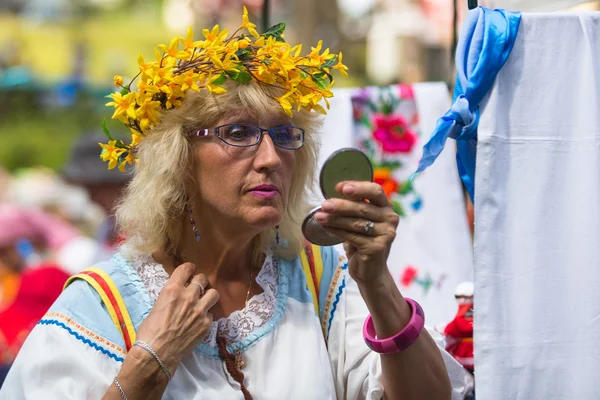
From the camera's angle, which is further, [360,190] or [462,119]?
[462,119]

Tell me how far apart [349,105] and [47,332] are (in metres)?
1.68

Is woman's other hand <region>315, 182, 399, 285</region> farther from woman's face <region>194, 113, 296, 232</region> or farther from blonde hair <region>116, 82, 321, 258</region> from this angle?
blonde hair <region>116, 82, 321, 258</region>

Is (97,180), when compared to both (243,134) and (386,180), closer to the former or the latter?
(386,180)

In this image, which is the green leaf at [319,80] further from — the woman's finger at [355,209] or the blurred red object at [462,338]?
the blurred red object at [462,338]

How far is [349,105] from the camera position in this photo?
11.8ft

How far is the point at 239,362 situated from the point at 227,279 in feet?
0.92

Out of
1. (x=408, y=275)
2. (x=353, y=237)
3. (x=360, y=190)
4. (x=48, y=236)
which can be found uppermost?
(x=360, y=190)

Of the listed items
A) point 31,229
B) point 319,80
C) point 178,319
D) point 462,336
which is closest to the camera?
point 178,319

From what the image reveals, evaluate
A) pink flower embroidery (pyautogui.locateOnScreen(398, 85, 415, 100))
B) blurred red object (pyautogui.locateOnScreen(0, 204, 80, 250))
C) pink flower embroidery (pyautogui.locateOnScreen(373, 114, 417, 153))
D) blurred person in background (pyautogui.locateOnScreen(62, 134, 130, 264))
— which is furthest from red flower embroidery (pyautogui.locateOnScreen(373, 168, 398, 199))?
blurred red object (pyautogui.locateOnScreen(0, 204, 80, 250))

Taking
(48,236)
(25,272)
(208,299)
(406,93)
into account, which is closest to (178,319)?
(208,299)

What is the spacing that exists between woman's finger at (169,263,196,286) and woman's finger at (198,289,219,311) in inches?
2.6

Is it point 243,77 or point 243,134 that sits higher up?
point 243,77

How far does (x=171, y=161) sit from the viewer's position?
249cm

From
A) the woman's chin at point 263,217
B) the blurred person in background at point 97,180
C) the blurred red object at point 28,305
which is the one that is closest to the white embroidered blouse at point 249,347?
the woman's chin at point 263,217
